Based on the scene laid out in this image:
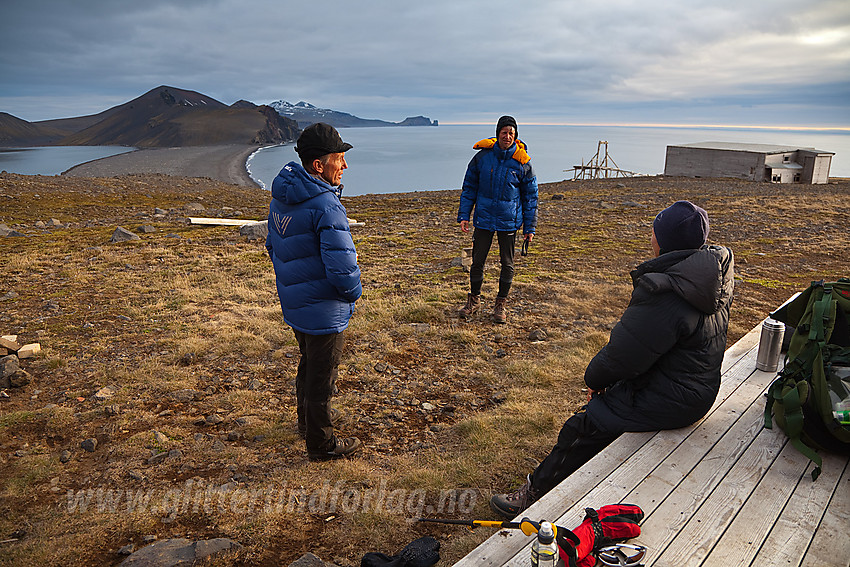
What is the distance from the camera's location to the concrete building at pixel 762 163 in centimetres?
3772

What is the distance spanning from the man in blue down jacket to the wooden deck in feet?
0.69

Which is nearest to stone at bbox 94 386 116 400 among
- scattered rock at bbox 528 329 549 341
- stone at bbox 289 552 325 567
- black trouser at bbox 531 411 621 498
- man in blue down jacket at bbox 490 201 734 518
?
stone at bbox 289 552 325 567

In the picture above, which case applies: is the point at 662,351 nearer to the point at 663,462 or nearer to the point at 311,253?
the point at 663,462

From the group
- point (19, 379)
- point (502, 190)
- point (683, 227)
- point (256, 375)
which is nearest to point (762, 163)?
point (502, 190)

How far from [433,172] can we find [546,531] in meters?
96.9

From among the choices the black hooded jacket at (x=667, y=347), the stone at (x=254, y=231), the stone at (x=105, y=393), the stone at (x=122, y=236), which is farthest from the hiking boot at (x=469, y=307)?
the stone at (x=122, y=236)

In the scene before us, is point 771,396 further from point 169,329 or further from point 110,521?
point 169,329

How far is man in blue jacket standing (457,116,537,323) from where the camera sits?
7613mm

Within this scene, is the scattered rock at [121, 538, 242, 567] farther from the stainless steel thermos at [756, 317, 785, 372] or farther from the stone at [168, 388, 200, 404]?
the stainless steel thermos at [756, 317, 785, 372]

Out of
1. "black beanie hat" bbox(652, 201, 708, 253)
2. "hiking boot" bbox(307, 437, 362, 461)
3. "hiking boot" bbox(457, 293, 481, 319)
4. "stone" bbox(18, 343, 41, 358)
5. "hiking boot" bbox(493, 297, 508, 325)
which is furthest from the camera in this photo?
"hiking boot" bbox(457, 293, 481, 319)

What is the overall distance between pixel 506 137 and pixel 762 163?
126 feet

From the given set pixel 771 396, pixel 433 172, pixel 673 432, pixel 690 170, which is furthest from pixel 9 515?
pixel 433 172

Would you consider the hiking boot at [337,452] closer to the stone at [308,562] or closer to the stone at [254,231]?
the stone at [308,562]

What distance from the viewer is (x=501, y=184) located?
25.2ft
